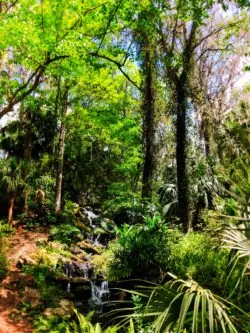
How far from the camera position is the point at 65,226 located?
1487cm

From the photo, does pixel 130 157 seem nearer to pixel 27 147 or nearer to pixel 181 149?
pixel 27 147

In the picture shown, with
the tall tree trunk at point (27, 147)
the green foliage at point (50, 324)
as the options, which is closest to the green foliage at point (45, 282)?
the green foliage at point (50, 324)

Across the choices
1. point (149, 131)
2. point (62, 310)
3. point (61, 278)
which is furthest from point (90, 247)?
point (149, 131)

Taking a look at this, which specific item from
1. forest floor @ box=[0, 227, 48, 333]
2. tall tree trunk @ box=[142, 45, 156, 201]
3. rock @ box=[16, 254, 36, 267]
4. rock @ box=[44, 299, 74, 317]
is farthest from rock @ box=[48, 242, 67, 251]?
tall tree trunk @ box=[142, 45, 156, 201]

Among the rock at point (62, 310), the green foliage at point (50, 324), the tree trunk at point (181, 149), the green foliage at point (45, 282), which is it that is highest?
the tree trunk at point (181, 149)

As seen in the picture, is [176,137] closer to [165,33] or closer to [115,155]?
[165,33]

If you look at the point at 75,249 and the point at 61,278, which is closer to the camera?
the point at 61,278

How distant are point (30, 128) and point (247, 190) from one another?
1491 centimetres

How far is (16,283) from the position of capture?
35.0ft

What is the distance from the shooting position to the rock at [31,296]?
9.77m

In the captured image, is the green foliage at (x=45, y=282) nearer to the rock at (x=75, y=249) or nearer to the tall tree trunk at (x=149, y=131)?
the rock at (x=75, y=249)

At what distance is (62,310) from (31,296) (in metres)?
1.07

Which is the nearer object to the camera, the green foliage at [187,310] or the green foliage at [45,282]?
the green foliage at [187,310]

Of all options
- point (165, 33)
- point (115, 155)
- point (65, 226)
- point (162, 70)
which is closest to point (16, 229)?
point (65, 226)
